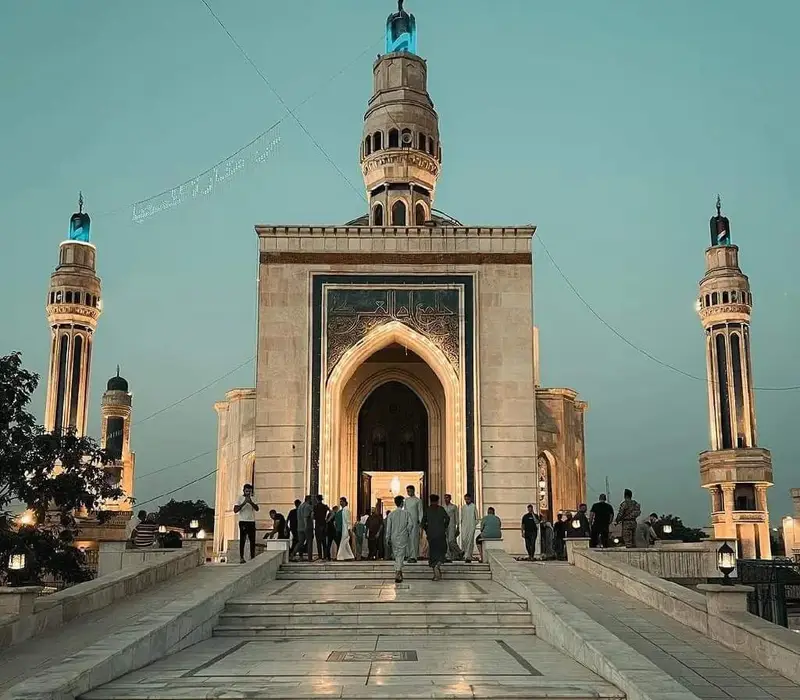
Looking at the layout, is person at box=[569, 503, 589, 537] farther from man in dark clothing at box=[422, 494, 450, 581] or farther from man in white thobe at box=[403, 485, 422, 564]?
man in dark clothing at box=[422, 494, 450, 581]

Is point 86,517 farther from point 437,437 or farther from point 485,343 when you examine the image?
point 485,343

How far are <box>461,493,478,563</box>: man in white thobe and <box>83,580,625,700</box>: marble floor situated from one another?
3327mm

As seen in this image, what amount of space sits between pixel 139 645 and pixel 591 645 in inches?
135

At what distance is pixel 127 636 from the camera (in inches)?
316

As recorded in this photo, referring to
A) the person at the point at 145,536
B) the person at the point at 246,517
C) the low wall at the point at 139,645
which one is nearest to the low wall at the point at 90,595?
the person at the point at 246,517

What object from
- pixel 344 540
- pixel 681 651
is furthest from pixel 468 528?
pixel 681 651

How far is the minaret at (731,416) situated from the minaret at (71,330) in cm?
2111

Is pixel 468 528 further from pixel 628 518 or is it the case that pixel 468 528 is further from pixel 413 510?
pixel 628 518

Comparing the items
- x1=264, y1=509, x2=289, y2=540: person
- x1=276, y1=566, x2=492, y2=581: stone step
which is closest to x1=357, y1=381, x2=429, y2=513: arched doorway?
x1=264, y1=509, x2=289, y2=540: person

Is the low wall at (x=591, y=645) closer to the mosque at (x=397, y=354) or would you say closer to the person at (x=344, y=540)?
the person at (x=344, y=540)

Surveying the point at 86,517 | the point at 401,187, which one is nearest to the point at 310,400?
the point at 401,187

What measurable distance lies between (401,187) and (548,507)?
8664mm

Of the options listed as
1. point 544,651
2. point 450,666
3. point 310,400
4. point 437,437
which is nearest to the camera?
point 450,666

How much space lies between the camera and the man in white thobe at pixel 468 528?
15.2m
